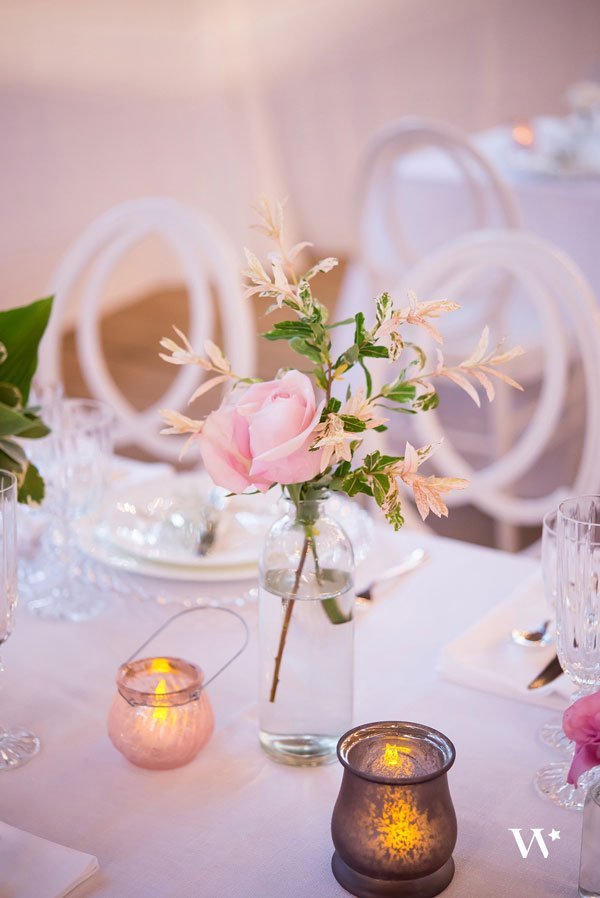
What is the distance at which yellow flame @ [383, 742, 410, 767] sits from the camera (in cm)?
75

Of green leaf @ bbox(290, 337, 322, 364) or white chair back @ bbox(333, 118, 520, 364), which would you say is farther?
white chair back @ bbox(333, 118, 520, 364)

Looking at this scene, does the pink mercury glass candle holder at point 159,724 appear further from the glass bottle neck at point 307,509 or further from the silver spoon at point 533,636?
the silver spoon at point 533,636

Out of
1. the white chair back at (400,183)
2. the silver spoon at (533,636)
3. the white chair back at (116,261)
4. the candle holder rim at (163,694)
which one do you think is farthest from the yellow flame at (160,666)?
the white chair back at (400,183)

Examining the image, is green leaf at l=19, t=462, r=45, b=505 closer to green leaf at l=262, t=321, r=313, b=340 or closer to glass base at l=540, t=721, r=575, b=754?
green leaf at l=262, t=321, r=313, b=340

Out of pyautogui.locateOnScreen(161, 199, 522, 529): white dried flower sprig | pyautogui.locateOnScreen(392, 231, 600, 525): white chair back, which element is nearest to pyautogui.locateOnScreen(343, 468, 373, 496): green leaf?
pyautogui.locateOnScreen(161, 199, 522, 529): white dried flower sprig

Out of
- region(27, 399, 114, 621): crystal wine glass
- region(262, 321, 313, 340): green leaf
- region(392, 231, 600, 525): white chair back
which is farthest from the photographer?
region(392, 231, 600, 525): white chair back

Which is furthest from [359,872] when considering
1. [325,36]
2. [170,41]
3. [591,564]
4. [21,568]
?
[325,36]

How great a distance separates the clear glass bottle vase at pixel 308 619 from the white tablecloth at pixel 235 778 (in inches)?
2.3

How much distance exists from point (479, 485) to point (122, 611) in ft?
2.63

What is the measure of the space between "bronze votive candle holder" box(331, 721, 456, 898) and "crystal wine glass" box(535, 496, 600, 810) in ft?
0.49

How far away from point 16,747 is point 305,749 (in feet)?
0.79

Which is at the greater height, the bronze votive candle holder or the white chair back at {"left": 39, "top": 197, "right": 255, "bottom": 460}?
the white chair back at {"left": 39, "top": 197, "right": 255, "bottom": 460}

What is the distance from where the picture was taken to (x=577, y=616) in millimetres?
847

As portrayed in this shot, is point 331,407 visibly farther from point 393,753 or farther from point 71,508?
point 71,508
